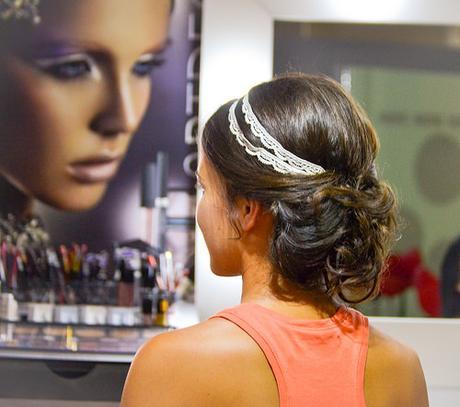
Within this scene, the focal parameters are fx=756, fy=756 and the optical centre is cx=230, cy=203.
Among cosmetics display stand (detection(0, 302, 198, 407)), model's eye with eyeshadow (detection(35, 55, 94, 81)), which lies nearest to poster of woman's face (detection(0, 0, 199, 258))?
model's eye with eyeshadow (detection(35, 55, 94, 81))

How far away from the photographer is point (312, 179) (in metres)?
0.72

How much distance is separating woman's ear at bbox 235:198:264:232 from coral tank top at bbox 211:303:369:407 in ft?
0.26

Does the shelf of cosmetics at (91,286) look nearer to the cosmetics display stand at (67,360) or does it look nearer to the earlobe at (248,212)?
the cosmetics display stand at (67,360)

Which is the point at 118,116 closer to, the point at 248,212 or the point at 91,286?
the point at 91,286

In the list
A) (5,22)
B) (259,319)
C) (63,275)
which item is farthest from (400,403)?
(5,22)

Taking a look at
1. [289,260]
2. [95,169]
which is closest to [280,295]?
[289,260]

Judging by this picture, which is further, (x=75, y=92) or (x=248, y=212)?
(x=75, y=92)

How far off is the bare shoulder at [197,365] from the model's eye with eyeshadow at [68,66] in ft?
3.39

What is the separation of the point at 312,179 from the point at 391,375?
21 centimetres

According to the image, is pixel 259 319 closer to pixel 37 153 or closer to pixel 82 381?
pixel 82 381

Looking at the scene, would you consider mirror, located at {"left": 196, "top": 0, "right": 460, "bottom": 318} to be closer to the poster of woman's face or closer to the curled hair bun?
the poster of woman's face

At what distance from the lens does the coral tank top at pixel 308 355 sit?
67 cm

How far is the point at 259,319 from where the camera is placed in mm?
691

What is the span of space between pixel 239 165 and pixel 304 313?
16cm
